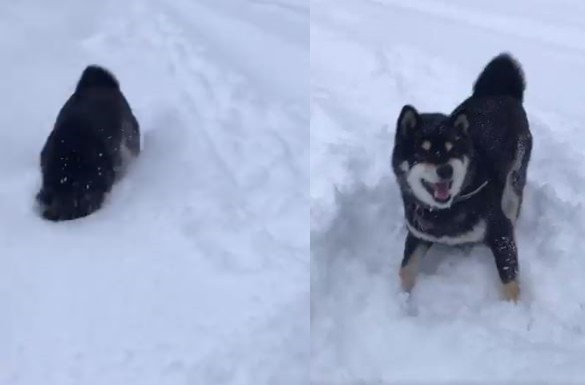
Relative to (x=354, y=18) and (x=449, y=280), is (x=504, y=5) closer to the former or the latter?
(x=354, y=18)

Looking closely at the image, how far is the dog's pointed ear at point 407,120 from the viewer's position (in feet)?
10.1

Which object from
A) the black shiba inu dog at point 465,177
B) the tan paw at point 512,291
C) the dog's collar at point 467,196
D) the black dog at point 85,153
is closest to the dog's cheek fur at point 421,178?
the black shiba inu dog at point 465,177

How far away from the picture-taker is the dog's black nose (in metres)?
2.99

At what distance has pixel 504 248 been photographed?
3.23 m

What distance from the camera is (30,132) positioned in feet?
15.3

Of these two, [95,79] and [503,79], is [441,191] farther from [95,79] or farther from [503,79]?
[95,79]

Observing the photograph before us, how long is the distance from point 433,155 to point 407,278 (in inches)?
26.8

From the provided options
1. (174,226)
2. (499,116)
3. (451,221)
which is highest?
(499,116)

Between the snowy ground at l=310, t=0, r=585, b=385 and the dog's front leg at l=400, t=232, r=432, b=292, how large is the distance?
59 millimetres

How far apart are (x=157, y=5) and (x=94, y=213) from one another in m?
2.80

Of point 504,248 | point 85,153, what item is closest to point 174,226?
point 85,153

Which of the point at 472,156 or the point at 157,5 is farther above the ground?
the point at 472,156

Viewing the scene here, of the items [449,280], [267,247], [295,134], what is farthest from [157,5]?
[449,280]

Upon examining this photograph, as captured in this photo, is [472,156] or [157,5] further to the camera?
[157,5]
